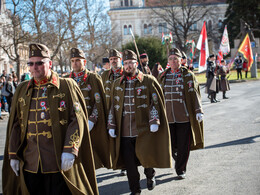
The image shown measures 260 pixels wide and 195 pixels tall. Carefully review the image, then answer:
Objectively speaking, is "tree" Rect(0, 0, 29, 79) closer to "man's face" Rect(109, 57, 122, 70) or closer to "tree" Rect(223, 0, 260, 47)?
"man's face" Rect(109, 57, 122, 70)

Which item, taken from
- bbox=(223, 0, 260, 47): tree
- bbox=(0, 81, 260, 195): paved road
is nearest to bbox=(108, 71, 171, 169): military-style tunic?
bbox=(0, 81, 260, 195): paved road

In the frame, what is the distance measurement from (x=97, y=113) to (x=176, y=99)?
1492mm

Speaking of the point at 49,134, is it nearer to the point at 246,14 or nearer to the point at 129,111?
the point at 129,111

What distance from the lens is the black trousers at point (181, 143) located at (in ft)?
19.7

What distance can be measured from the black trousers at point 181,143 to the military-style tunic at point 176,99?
0.44 ft

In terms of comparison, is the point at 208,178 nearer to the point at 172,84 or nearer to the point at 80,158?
the point at 172,84

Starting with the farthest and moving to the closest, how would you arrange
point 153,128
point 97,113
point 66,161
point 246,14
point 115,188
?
point 246,14
point 97,113
point 115,188
point 153,128
point 66,161

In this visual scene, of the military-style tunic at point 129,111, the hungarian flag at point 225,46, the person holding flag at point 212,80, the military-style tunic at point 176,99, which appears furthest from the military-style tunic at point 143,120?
the hungarian flag at point 225,46

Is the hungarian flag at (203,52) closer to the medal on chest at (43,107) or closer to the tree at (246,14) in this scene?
the medal on chest at (43,107)

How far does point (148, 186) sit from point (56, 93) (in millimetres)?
2439

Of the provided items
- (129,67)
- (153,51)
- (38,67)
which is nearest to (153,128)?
(129,67)

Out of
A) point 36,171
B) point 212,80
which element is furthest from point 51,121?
point 212,80

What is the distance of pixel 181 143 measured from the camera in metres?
6.11

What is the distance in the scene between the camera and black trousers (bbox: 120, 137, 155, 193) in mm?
5133
